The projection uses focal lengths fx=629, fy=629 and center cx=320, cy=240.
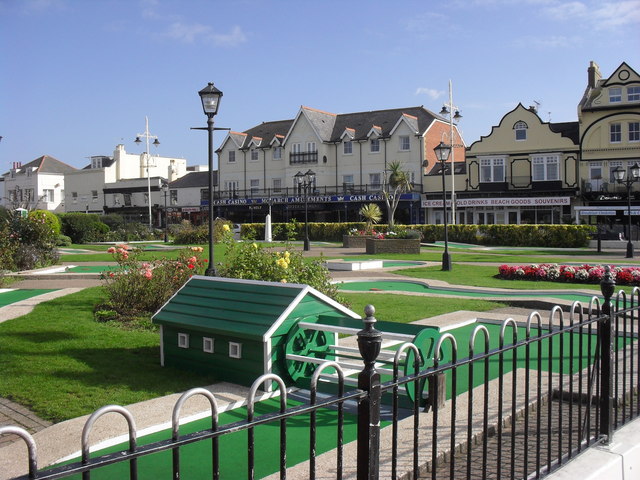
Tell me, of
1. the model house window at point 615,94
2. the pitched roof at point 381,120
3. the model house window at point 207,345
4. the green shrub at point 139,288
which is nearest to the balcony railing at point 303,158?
the pitched roof at point 381,120

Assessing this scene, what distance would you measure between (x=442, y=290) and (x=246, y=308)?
402 inches

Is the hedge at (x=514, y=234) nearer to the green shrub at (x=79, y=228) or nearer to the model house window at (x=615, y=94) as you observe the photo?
the green shrub at (x=79, y=228)

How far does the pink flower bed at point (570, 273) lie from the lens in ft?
53.5

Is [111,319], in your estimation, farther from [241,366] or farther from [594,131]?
[594,131]

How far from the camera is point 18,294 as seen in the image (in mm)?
15062

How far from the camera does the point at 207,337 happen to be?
745cm

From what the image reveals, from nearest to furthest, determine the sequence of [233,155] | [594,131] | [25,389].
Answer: [25,389], [594,131], [233,155]

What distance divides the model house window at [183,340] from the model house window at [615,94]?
163 feet

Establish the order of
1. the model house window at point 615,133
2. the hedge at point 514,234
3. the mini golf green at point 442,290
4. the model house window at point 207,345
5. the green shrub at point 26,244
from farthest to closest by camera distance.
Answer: the model house window at point 615,133 → the hedge at point 514,234 → the green shrub at point 26,244 → the mini golf green at point 442,290 → the model house window at point 207,345

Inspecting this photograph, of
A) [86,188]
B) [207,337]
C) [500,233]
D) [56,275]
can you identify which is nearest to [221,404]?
[207,337]

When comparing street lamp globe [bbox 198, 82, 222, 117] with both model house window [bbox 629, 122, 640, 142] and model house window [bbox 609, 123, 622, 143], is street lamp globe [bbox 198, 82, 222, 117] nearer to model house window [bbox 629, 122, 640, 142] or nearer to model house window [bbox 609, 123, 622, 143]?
model house window [bbox 609, 123, 622, 143]

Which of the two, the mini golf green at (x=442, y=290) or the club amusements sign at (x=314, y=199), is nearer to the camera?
the mini golf green at (x=442, y=290)

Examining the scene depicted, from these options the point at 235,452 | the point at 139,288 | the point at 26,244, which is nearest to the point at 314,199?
the point at 26,244

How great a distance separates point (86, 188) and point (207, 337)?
81.3 m
